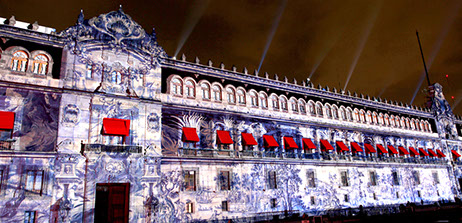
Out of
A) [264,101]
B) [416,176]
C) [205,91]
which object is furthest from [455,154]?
[205,91]

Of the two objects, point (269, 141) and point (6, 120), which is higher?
point (6, 120)

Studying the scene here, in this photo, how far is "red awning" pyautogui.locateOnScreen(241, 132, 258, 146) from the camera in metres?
35.7

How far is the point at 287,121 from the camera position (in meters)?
40.6

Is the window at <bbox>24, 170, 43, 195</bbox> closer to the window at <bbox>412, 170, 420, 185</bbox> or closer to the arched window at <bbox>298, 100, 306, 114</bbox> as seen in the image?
the arched window at <bbox>298, 100, 306, 114</bbox>

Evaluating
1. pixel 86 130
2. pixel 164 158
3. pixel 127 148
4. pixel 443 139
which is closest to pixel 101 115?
pixel 86 130

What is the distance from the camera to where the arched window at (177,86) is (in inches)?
1328

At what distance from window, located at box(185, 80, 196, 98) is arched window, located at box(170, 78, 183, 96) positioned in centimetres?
66

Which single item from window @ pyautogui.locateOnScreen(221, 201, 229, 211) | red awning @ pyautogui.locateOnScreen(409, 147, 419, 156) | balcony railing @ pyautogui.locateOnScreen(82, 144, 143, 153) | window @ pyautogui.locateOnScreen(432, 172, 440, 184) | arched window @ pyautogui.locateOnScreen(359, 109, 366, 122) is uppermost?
arched window @ pyautogui.locateOnScreen(359, 109, 366, 122)

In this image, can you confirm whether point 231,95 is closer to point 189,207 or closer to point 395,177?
point 189,207

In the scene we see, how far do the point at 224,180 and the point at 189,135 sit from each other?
600 centimetres

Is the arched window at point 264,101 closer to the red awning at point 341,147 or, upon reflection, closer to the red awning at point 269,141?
the red awning at point 269,141

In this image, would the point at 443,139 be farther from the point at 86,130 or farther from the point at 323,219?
the point at 86,130

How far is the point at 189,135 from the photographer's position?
106 feet

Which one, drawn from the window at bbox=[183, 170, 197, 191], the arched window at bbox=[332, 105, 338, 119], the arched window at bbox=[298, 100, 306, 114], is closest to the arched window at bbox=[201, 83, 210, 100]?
the window at bbox=[183, 170, 197, 191]
